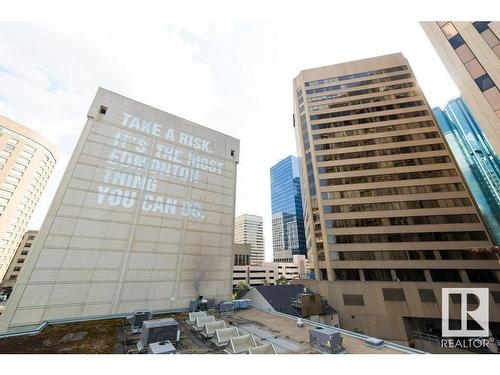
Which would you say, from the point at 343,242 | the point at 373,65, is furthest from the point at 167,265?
the point at 373,65

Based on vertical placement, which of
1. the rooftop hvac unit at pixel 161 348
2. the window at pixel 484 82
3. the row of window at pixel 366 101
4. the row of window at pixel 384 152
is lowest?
the rooftop hvac unit at pixel 161 348

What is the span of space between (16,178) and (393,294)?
397 ft

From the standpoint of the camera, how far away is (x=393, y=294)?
36656mm

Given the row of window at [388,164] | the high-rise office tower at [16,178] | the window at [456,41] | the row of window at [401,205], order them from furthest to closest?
the high-rise office tower at [16,178] → the row of window at [388,164] → the row of window at [401,205] → the window at [456,41]

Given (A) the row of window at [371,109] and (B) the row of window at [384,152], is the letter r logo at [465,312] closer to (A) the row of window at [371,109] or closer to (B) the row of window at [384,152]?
(B) the row of window at [384,152]

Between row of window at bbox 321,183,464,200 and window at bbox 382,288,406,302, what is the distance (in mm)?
18269

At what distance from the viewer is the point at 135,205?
989 inches

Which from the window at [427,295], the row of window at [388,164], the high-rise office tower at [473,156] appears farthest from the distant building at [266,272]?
the high-rise office tower at [473,156]

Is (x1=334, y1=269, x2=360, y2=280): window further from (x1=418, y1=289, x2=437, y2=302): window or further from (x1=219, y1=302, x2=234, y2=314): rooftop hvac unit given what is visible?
(x1=219, y1=302, x2=234, y2=314): rooftop hvac unit

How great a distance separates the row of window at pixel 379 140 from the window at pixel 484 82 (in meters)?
32.3

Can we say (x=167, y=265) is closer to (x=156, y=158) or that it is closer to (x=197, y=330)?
(x=197, y=330)

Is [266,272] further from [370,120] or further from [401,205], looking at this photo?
[370,120]

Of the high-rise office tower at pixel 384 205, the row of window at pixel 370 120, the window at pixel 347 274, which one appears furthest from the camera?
the row of window at pixel 370 120

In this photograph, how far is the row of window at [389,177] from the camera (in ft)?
142
